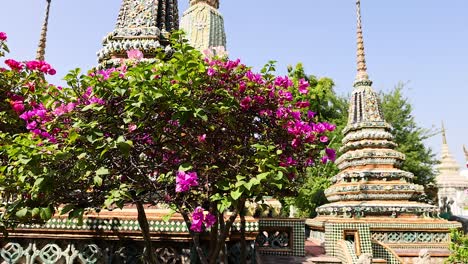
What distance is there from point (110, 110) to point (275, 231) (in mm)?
5504

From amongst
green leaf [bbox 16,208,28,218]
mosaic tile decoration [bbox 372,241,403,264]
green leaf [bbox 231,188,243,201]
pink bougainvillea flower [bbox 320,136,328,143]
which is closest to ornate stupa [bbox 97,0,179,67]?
pink bougainvillea flower [bbox 320,136,328,143]

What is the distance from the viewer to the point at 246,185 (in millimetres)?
2865

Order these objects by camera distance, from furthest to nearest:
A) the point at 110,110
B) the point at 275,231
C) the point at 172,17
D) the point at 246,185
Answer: the point at 275,231
the point at 172,17
the point at 110,110
the point at 246,185

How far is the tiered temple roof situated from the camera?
1168cm

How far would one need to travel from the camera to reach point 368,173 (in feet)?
42.3

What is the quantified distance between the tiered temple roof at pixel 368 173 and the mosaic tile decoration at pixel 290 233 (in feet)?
14.1

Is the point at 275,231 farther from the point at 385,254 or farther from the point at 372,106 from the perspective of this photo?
the point at 372,106

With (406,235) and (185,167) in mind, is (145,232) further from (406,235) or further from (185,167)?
(406,235)

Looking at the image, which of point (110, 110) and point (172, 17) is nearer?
point (110, 110)

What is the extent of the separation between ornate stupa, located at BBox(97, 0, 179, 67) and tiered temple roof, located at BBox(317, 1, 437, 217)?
792 cm

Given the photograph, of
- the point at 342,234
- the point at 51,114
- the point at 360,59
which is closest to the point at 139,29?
the point at 51,114

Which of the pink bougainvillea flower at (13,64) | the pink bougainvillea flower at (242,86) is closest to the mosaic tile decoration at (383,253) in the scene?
the pink bougainvillea flower at (242,86)

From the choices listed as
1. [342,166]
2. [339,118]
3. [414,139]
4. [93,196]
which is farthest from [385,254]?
[339,118]

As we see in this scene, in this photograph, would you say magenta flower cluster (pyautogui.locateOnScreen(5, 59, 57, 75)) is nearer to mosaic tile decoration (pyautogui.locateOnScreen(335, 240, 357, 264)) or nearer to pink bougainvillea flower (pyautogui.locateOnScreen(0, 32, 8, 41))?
pink bougainvillea flower (pyautogui.locateOnScreen(0, 32, 8, 41))
